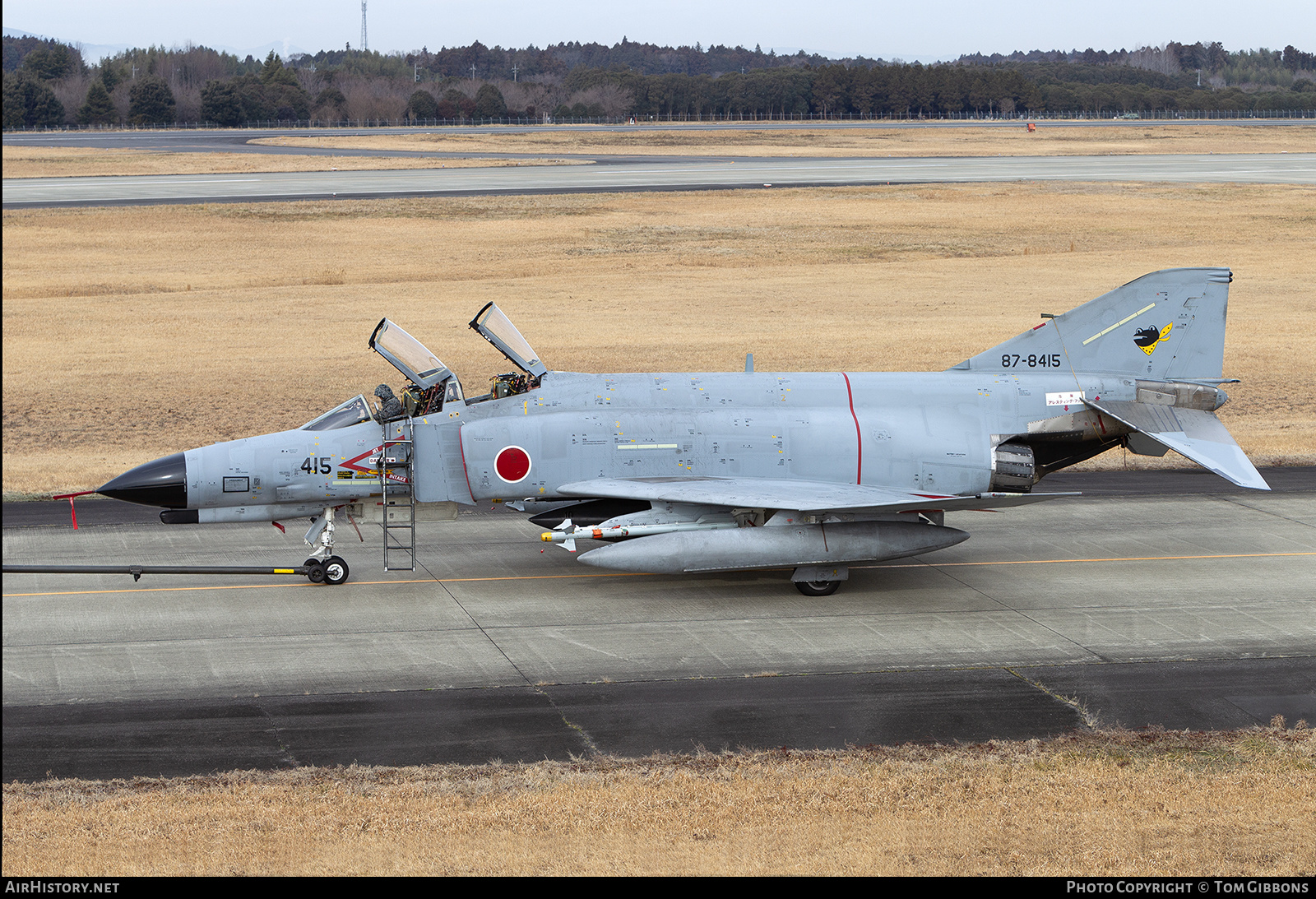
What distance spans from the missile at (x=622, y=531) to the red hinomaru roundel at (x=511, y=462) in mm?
968

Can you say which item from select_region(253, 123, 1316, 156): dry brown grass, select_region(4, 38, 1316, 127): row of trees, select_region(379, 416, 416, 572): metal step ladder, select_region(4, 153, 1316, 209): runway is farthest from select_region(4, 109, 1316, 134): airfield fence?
select_region(379, 416, 416, 572): metal step ladder

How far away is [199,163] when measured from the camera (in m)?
88.1

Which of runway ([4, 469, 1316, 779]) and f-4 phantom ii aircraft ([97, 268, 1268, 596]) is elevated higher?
f-4 phantom ii aircraft ([97, 268, 1268, 596])

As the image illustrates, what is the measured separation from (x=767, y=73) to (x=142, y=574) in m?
169

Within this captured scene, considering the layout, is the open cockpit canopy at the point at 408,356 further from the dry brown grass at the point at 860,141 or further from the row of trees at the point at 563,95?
the row of trees at the point at 563,95

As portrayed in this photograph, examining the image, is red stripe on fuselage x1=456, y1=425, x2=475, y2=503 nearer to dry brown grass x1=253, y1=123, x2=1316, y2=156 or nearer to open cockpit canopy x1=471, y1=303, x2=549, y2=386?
open cockpit canopy x1=471, y1=303, x2=549, y2=386

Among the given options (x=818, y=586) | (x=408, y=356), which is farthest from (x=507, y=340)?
(x=818, y=586)

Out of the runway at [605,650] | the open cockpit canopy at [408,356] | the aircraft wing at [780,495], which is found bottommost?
the runway at [605,650]

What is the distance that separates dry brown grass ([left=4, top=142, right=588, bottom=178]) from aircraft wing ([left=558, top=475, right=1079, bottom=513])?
236 ft

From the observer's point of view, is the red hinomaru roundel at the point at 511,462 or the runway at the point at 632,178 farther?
the runway at the point at 632,178

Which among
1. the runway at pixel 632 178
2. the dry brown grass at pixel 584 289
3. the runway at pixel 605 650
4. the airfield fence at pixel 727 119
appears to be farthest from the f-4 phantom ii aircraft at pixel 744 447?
the airfield fence at pixel 727 119

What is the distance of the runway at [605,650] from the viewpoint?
12766 mm

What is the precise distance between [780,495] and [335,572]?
19.8 feet

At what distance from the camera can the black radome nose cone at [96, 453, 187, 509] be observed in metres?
16.2
